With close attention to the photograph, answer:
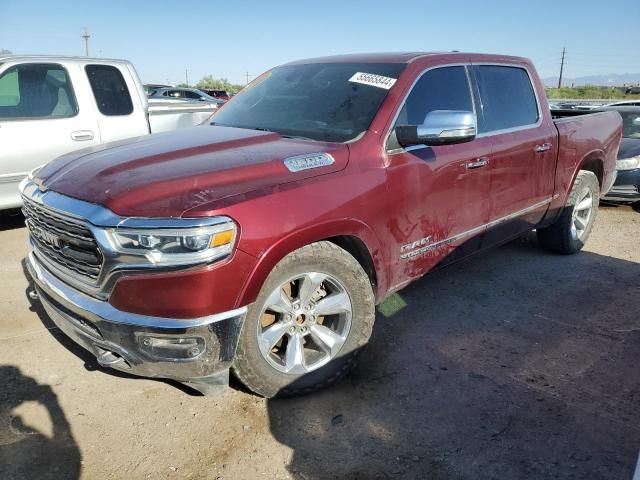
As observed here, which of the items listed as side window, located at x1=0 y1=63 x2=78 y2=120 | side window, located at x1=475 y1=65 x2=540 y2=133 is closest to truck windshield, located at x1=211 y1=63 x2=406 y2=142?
side window, located at x1=475 y1=65 x2=540 y2=133

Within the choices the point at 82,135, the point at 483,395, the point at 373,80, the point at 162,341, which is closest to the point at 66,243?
the point at 162,341

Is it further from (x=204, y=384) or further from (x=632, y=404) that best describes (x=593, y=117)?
(x=204, y=384)

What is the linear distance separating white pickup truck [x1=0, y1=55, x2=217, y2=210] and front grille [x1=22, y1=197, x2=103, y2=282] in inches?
121

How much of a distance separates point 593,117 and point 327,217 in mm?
3923

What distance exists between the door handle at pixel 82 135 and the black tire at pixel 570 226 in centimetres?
507

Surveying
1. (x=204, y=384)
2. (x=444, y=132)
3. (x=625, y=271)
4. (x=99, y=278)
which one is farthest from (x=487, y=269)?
(x=99, y=278)

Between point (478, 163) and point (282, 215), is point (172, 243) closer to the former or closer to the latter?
point (282, 215)

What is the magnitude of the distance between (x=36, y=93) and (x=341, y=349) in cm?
485

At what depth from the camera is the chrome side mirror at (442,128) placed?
10.1 feet

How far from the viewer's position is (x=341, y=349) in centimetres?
299

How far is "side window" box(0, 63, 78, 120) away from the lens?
560 cm

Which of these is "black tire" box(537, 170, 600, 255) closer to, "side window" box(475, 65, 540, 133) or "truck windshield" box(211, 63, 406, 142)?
"side window" box(475, 65, 540, 133)

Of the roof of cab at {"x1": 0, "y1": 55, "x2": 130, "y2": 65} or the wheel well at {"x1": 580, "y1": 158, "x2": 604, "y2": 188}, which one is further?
the roof of cab at {"x1": 0, "y1": 55, "x2": 130, "y2": 65}

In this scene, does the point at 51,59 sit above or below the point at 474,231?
above
